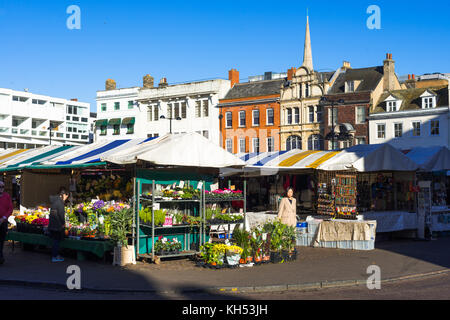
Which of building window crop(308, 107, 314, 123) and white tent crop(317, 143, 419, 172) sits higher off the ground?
building window crop(308, 107, 314, 123)

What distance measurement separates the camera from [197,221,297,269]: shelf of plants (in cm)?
1302

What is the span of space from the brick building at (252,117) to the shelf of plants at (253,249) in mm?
41801

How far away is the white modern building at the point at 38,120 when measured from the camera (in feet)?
259

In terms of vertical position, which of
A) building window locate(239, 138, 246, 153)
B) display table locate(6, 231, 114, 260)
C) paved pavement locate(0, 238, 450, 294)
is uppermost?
building window locate(239, 138, 246, 153)

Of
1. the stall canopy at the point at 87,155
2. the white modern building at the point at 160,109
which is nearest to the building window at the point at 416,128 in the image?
the white modern building at the point at 160,109

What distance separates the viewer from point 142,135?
6562cm

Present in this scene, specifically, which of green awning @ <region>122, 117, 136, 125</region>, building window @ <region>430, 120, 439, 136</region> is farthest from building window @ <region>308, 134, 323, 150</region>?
green awning @ <region>122, 117, 136, 125</region>

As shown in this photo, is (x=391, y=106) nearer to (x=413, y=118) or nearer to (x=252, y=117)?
(x=413, y=118)

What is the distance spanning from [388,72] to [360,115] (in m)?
5.37

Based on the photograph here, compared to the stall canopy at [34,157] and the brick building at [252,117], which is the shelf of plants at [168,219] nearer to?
the stall canopy at [34,157]

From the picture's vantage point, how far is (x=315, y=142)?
5403 cm

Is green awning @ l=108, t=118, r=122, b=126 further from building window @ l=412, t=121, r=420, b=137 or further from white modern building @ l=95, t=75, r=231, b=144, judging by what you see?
building window @ l=412, t=121, r=420, b=137

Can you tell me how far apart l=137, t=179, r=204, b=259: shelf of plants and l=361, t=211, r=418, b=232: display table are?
21.3 ft

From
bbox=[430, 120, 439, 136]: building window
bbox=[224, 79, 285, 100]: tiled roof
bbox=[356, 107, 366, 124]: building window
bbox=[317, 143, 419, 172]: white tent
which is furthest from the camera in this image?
bbox=[224, 79, 285, 100]: tiled roof
